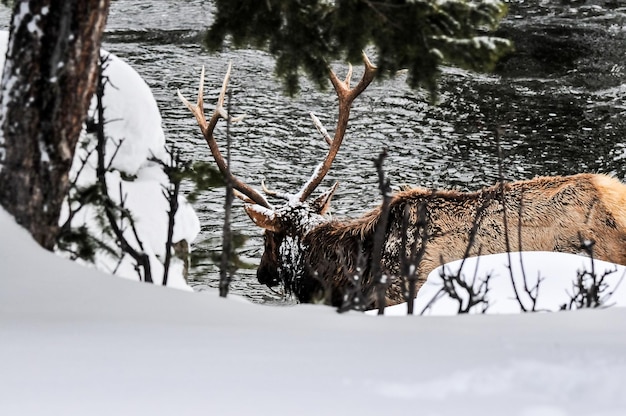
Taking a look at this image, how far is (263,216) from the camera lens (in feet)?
22.4

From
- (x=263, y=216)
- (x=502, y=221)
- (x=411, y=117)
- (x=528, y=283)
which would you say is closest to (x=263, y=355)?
(x=528, y=283)

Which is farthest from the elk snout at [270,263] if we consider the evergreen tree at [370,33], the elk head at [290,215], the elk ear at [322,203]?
the evergreen tree at [370,33]

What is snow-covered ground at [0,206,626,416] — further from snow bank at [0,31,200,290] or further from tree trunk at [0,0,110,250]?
snow bank at [0,31,200,290]

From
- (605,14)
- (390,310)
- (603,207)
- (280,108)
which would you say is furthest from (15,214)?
(605,14)

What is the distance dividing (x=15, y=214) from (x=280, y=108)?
28.3ft

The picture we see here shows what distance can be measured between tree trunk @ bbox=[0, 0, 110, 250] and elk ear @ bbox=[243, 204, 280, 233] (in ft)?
12.4

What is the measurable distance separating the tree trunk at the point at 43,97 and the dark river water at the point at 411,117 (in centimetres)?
436

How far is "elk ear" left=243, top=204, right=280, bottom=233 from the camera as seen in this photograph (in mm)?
6783

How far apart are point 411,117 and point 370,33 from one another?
818 cm

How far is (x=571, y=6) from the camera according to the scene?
1650 cm

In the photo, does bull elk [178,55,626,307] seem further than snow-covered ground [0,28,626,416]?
Yes

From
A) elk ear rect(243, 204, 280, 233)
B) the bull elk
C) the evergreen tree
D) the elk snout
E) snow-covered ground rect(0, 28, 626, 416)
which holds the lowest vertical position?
the elk snout

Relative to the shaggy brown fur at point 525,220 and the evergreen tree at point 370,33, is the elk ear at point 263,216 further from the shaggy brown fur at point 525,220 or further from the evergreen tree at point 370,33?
the evergreen tree at point 370,33

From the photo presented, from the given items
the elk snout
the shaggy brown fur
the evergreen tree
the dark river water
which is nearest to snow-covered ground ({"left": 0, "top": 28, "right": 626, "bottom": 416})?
the evergreen tree
